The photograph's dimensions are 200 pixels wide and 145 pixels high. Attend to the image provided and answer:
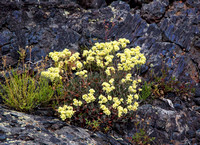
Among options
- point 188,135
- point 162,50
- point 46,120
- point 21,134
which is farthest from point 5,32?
point 188,135

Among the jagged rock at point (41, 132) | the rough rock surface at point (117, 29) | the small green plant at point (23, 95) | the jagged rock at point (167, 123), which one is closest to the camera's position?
the jagged rock at point (41, 132)

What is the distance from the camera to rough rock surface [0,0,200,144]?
6164 mm

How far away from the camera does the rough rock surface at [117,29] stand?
6164mm

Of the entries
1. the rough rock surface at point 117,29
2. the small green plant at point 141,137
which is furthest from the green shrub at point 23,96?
the small green plant at point 141,137

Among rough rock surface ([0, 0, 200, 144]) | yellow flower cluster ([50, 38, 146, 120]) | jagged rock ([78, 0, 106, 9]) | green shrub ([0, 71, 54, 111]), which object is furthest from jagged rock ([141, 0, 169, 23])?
green shrub ([0, 71, 54, 111])

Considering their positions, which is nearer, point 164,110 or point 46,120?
point 46,120

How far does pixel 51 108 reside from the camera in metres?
4.95

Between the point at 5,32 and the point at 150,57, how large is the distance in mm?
4785

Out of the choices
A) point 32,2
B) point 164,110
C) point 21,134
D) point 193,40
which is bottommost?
point 164,110

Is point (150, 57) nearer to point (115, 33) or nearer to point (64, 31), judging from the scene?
point (115, 33)

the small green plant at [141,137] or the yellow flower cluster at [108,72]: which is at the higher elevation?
the yellow flower cluster at [108,72]

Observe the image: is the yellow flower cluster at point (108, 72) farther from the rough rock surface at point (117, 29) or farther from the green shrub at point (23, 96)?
the rough rock surface at point (117, 29)

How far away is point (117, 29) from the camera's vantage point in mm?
7039

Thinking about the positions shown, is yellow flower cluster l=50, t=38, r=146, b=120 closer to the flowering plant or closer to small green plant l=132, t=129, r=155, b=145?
the flowering plant
